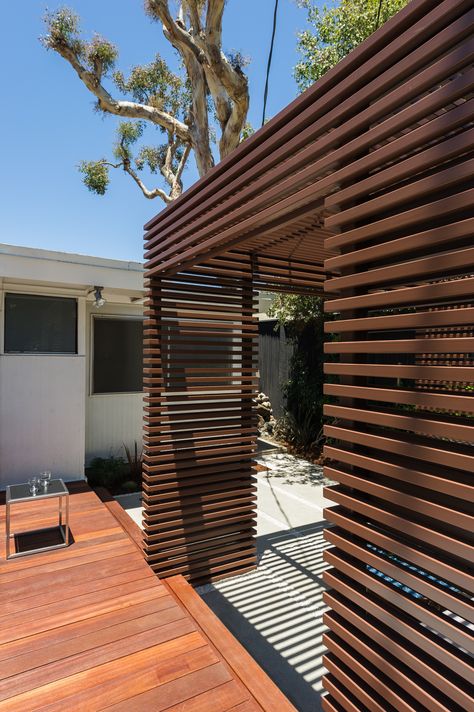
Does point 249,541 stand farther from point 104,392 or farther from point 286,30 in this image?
point 286,30

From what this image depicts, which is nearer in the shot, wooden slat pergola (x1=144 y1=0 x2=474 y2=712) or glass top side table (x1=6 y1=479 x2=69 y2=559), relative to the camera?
wooden slat pergola (x1=144 y1=0 x2=474 y2=712)

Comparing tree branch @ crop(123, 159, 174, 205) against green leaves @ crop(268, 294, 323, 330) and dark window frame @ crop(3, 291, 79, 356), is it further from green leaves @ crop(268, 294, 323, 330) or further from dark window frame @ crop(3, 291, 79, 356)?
dark window frame @ crop(3, 291, 79, 356)

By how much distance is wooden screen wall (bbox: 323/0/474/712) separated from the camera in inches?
42.3

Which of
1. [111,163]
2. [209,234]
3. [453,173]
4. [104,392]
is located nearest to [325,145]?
[453,173]

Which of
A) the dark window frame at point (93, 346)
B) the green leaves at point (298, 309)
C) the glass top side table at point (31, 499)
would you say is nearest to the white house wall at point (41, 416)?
the dark window frame at point (93, 346)

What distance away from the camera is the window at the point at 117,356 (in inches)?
256

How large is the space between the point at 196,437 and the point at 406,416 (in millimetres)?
2641

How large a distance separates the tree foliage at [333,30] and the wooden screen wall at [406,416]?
763 centimetres

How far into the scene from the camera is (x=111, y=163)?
→ 13102mm

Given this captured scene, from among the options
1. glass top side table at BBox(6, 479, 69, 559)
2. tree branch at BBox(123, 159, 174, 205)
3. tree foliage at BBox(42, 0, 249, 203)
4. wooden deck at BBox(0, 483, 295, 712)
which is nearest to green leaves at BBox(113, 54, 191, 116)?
tree foliage at BBox(42, 0, 249, 203)

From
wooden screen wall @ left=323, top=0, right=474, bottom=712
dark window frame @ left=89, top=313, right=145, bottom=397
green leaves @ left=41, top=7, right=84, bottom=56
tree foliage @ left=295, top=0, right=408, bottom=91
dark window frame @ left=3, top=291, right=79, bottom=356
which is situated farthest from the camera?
green leaves @ left=41, top=7, right=84, bottom=56

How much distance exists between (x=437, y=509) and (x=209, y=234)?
206 cm

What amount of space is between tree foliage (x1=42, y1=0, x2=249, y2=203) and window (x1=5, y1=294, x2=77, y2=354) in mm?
4133

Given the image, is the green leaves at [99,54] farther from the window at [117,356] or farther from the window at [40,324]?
the window at [40,324]
